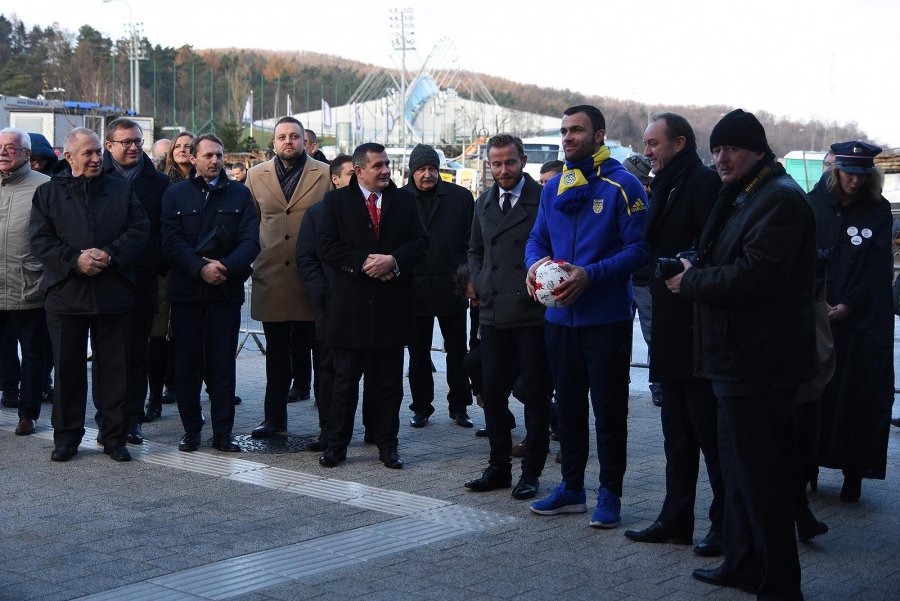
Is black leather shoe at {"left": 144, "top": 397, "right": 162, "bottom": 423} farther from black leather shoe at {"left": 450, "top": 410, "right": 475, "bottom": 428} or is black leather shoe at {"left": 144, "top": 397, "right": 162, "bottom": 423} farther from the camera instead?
the camera

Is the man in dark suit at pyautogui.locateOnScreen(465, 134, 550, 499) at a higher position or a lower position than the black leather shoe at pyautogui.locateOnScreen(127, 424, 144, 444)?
higher

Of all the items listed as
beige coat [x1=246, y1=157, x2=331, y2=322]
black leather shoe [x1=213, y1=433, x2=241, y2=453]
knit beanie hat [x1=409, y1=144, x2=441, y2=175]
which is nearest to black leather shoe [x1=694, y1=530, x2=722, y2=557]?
black leather shoe [x1=213, y1=433, x2=241, y2=453]

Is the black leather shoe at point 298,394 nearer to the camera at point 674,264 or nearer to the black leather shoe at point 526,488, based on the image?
the black leather shoe at point 526,488

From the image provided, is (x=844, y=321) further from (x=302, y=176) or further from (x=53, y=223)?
(x=53, y=223)

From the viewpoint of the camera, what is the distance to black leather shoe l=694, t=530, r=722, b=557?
5.57 meters

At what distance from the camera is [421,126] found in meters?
125

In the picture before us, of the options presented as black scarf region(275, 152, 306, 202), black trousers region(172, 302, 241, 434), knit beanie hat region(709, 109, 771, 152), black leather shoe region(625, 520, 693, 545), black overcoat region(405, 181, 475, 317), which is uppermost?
knit beanie hat region(709, 109, 771, 152)

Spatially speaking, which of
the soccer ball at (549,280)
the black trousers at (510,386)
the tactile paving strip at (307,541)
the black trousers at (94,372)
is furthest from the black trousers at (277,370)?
the soccer ball at (549,280)

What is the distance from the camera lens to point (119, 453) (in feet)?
25.4

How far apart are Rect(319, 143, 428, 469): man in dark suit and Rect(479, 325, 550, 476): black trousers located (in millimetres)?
861

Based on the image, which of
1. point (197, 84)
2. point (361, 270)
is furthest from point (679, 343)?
point (197, 84)

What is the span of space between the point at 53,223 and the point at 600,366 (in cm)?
388

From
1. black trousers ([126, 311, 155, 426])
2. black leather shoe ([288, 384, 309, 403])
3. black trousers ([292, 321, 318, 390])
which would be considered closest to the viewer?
black trousers ([126, 311, 155, 426])

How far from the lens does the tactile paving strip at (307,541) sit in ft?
16.4
